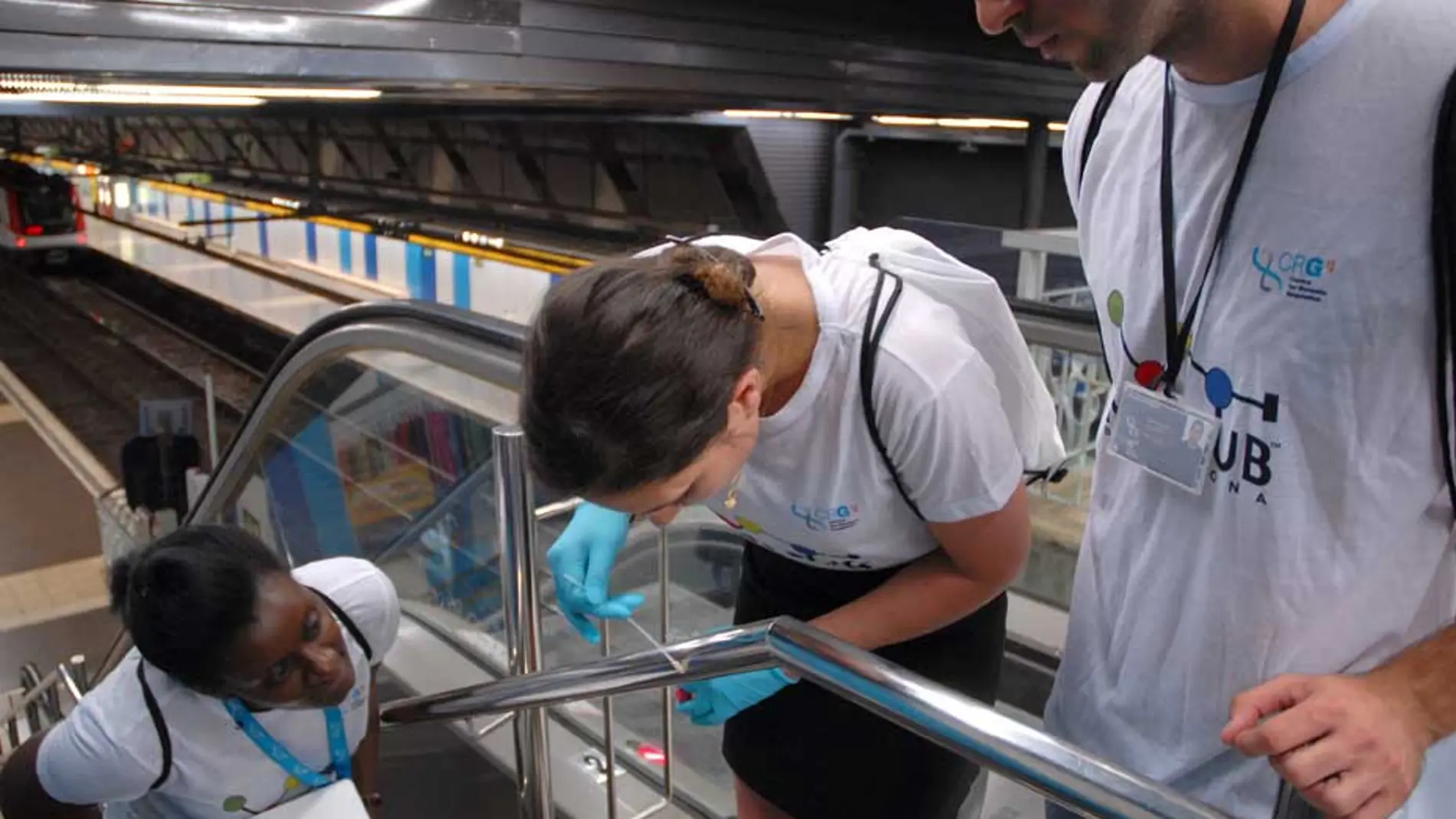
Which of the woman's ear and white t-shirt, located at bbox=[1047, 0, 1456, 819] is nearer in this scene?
white t-shirt, located at bbox=[1047, 0, 1456, 819]

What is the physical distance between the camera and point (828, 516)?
134 cm

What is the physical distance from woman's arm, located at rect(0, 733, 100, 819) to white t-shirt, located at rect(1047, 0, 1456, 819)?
1901 millimetres

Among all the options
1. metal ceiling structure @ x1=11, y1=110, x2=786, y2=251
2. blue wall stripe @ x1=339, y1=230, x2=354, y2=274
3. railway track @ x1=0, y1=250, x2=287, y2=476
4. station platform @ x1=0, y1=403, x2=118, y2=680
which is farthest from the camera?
blue wall stripe @ x1=339, y1=230, x2=354, y2=274

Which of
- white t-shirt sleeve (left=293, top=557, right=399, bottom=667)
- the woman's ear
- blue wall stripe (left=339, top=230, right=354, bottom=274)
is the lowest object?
blue wall stripe (left=339, top=230, right=354, bottom=274)

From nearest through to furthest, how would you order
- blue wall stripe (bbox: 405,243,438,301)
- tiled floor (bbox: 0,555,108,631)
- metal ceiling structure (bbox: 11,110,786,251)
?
tiled floor (bbox: 0,555,108,631) < metal ceiling structure (bbox: 11,110,786,251) < blue wall stripe (bbox: 405,243,438,301)

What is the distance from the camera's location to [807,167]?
9.98 meters

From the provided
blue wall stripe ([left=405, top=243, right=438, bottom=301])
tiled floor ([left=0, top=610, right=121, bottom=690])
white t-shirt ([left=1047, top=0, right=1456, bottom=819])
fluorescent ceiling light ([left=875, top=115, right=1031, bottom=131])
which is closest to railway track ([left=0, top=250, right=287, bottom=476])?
blue wall stripe ([left=405, top=243, right=438, bottom=301])

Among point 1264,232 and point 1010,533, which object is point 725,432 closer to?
point 1010,533

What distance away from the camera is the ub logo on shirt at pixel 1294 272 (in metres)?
1.00

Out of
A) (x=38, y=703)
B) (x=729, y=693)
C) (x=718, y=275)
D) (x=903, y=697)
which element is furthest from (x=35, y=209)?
(x=903, y=697)

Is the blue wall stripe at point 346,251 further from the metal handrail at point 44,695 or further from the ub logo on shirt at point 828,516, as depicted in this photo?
the ub logo on shirt at point 828,516

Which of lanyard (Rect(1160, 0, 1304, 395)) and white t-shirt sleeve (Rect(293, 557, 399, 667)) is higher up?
lanyard (Rect(1160, 0, 1304, 395))

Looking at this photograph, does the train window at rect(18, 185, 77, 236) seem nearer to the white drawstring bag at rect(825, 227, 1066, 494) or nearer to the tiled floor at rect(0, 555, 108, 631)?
the tiled floor at rect(0, 555, 108, 631)

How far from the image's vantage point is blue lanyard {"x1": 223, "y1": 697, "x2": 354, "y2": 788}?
203cm
